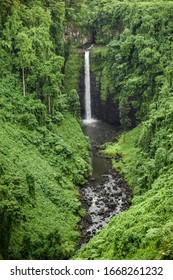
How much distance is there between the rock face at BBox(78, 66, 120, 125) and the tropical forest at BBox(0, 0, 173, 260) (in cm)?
14

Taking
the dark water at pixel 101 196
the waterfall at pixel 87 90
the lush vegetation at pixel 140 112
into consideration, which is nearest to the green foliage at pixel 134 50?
the lush vegetation at pixel 140 112

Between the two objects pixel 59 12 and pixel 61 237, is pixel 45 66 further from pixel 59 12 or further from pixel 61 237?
pixel 61 237

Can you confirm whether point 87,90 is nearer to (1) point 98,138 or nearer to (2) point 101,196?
(1) point 98,138

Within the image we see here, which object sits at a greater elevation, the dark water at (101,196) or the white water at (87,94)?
the white water at (87,94)

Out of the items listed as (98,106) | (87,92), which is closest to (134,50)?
(87,92)

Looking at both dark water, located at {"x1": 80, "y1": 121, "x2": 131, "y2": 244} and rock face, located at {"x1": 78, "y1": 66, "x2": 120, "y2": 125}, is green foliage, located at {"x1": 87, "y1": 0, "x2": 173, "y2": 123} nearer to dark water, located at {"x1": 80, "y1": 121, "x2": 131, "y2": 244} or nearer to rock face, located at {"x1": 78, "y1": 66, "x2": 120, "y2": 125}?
rock face, located at {"x1": 78, "y1": 66, "x2": 120, "y2": 125}

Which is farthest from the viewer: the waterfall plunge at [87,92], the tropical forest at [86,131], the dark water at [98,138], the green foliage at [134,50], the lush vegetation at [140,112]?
the waterfall plunge at [87,92]

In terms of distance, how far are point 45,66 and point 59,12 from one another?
11.7 m

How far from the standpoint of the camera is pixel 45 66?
46.8 m

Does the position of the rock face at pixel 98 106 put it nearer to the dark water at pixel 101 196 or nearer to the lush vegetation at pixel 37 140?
the lush vegetation at pixel 37 140

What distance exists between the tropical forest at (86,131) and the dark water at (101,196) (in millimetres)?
101

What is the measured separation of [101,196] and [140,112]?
686 inches

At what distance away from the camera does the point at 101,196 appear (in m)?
39.2

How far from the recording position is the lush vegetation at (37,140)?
29.9 m
